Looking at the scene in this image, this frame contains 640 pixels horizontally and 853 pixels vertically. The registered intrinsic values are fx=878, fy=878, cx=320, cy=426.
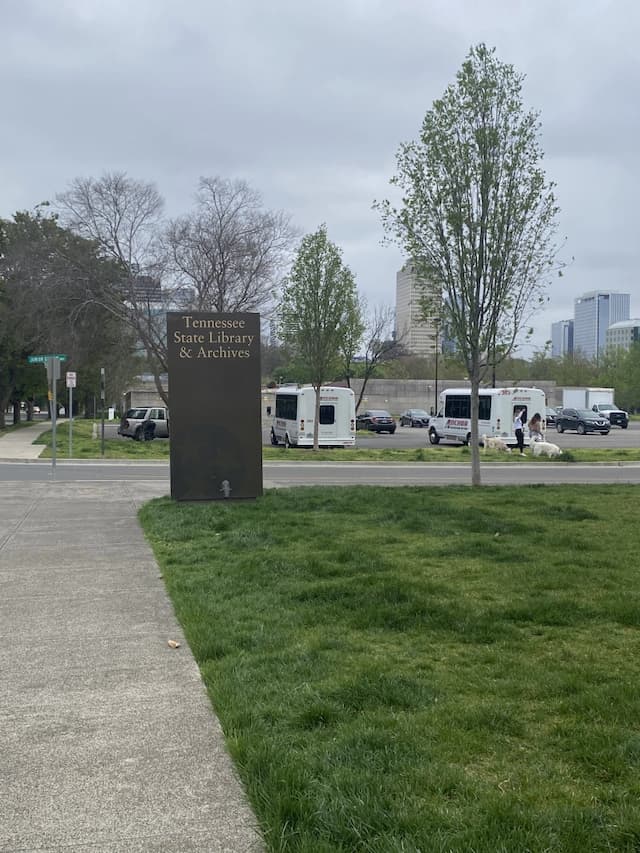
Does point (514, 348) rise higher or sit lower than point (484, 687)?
higher

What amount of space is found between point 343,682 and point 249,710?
2.07ft

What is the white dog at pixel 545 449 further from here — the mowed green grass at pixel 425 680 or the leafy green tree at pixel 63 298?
the mowed green grass at pixel 425 680

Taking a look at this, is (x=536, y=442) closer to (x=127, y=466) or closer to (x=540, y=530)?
(x=127, y=466)

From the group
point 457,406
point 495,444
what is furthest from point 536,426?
point 457,406

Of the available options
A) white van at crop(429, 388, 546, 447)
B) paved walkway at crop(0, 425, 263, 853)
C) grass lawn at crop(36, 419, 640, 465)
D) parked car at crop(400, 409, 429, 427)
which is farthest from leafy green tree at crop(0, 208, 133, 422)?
parked car at crop(400, 409, 429, 427)

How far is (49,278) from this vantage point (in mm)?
34969

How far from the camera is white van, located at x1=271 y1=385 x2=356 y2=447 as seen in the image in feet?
108

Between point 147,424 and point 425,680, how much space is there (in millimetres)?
34109

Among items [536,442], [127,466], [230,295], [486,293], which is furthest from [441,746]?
[230,295]

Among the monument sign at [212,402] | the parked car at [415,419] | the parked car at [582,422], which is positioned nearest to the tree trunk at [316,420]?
the monument sign at [212,402]

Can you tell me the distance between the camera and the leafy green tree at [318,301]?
30.0 meters

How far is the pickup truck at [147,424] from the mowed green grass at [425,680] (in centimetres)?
2795

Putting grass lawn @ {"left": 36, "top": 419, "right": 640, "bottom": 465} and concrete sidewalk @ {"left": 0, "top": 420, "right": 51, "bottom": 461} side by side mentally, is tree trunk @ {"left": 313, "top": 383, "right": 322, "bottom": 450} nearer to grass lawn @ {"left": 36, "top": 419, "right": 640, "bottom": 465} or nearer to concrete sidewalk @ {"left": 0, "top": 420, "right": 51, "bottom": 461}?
grass lawn @ {"left": 36, "top": 419, "right": 640, "bottom": 465}

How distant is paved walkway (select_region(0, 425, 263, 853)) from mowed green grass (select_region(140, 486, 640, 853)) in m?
0.19
